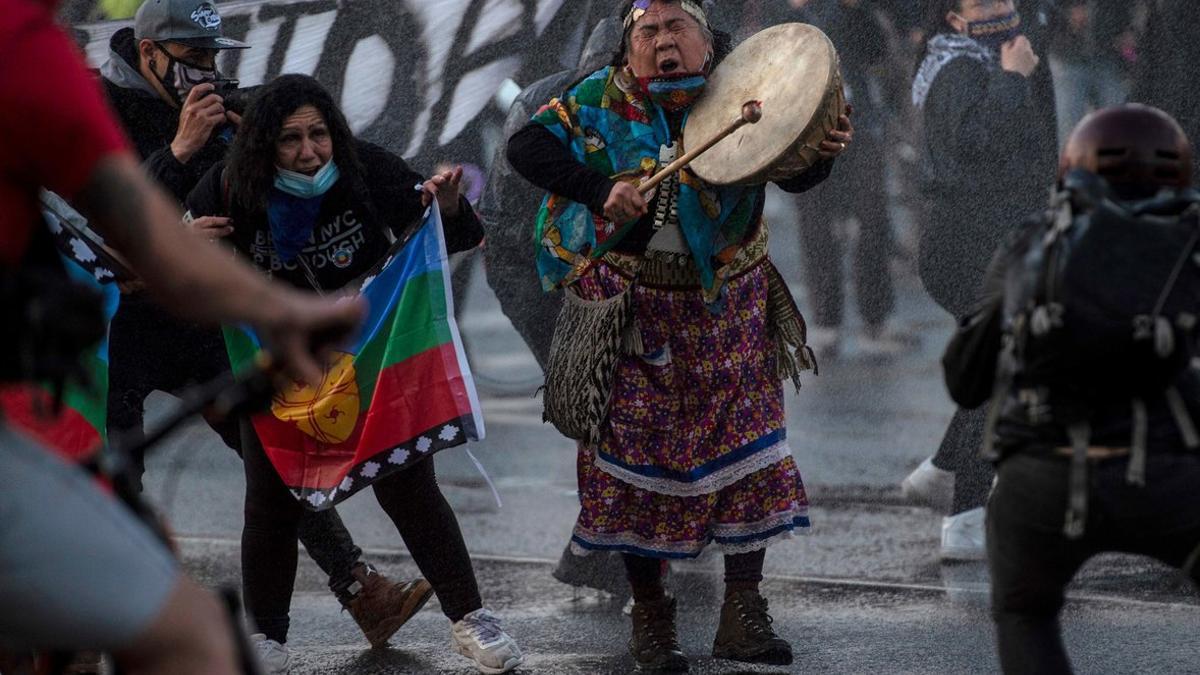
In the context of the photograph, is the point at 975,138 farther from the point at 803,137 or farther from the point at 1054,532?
the point at 1054,532

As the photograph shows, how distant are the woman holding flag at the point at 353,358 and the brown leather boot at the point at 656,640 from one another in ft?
1.03

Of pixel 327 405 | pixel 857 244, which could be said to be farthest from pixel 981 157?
pixel 327 405

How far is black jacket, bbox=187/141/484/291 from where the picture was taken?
455 centimetres

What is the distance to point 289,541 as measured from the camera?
466 cm

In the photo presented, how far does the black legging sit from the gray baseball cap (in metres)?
1.10

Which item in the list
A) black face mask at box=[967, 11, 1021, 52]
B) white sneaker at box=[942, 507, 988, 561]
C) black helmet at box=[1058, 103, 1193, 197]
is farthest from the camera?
black face mask at box=[967, 11, 1021, 52]

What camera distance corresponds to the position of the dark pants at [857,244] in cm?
632

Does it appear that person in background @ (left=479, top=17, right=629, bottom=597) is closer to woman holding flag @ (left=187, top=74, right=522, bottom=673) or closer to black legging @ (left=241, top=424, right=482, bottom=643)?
woman holding flag @ (left=187, top=74, right=522, bottom=673)

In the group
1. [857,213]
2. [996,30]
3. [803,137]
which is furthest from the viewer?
[857,213]

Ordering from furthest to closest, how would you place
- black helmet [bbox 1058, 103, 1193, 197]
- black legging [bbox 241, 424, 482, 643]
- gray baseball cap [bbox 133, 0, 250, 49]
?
gray baseball cap [bbox 133, 0, 250, 49], black legging [bbox 241, 424, 482, 643], black helmet [bbox 1058, 103, 1193, 197]

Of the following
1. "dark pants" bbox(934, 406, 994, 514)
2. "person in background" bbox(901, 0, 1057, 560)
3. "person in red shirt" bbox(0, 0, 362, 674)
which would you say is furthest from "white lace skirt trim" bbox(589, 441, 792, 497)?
"person in red shirt" bbox(0, 0, 362, 674)

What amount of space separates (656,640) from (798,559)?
1324mm

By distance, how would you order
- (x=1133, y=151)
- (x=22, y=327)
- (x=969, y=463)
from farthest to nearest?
(x=969, y=463), (x=1133, y=151), (x=22, y=327)

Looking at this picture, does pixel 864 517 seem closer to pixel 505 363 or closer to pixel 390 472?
pixel 505 363
